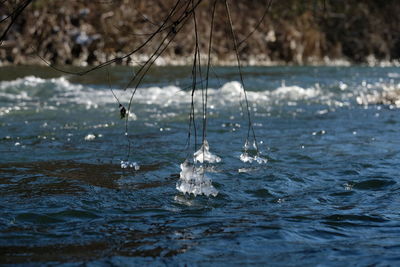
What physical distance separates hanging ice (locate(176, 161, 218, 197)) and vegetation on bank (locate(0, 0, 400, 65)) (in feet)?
33.2

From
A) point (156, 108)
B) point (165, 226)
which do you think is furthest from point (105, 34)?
point (165, 226)

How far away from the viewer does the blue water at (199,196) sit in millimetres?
3252

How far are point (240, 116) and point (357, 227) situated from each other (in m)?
5.15

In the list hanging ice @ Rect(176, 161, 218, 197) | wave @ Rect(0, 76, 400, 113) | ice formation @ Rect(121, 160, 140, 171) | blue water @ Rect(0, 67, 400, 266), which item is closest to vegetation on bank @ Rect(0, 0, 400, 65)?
wave @ Rect(0, 76, 400, 113)

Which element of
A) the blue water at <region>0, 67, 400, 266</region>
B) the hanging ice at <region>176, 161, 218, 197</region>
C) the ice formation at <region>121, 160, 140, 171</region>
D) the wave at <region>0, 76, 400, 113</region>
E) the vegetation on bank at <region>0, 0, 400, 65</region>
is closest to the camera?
the blue water at <region>0, 67, 400, 266</region>

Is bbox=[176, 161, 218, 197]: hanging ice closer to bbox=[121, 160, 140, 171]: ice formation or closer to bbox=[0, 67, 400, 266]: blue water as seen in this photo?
bbox=[0, 67, 400, 266]: blue water

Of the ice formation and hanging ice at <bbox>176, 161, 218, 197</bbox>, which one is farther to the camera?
the ice formation

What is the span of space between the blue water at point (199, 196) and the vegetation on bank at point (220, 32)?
688 centimetres

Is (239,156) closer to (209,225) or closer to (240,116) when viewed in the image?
(209,225)

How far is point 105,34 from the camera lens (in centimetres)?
1828

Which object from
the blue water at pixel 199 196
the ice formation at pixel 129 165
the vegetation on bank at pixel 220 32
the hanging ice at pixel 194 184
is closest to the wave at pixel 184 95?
the blue water at pixel 199 196

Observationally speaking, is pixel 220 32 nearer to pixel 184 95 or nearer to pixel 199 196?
pixel 184 95

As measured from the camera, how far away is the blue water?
10.7 feet

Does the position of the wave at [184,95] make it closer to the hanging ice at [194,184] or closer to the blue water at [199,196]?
the blue water at [199,196]
